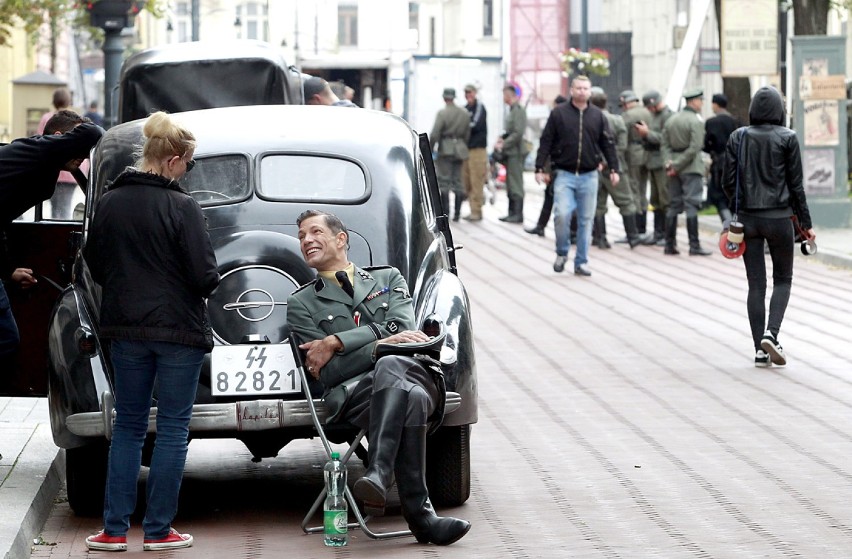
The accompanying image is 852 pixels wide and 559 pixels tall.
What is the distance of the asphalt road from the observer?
6.78 metres

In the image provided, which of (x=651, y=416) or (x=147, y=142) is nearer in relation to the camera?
(x=147, y=142)

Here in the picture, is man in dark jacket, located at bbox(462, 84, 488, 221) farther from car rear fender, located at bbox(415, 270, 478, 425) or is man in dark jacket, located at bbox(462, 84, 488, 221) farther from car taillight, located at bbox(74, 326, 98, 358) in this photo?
car taillight, located at bbox(74, 326, 98, 358)

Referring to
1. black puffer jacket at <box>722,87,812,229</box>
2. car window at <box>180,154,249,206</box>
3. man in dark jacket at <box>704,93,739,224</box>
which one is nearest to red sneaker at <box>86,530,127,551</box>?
car window at <box>180,154,249,206</box>

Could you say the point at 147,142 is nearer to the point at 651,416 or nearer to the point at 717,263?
the point at 651,416

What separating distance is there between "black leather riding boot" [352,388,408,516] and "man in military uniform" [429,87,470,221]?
62.7ft

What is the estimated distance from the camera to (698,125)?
65.1 ft

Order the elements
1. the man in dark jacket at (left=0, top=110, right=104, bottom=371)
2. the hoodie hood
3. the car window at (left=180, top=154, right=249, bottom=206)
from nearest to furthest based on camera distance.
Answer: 1. the man in dark jacket at (left=0, top=110, right=104, bottom=371)
2. the car window at (left=180, top=154, right=249, bottom=206)
3. the hoodie hood

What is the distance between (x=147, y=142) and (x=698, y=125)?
1409 centimetres

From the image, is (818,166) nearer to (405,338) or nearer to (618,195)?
(618,195)

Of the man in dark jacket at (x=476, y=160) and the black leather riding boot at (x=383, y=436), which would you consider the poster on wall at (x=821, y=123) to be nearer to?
the man in dark jacket at (x=476, y=160)

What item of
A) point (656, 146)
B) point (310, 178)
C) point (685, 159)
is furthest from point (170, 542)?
point (656, 146)

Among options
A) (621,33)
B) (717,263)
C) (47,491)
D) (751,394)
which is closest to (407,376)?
(47,491)

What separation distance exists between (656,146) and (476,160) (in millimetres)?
6056

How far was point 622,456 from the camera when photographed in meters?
8.61
